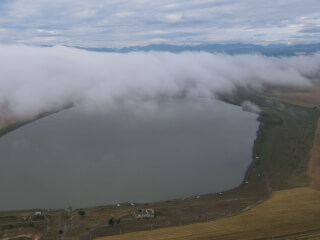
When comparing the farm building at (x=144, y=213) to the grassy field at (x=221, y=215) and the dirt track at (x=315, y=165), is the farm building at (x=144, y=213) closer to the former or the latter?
the grassy field at (x=221, y=215)

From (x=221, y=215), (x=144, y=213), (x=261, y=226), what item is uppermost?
(x=144, y=213)

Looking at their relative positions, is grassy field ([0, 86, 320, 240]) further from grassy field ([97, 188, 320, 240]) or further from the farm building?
the farm building

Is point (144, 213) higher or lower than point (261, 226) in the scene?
higher

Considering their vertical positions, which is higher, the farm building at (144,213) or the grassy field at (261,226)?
the farm building at (144,213)

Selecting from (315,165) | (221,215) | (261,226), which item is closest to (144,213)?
(221,215)

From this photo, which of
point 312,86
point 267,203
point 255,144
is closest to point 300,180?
point 267,203

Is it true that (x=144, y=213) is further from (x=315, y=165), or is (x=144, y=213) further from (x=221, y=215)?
(x=315, y=165)

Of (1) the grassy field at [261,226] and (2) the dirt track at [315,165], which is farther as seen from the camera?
(2) the dirt track at [315,165]

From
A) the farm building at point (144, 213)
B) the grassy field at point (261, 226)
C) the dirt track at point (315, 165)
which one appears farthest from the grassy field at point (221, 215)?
the dirt track at point (315, 165)

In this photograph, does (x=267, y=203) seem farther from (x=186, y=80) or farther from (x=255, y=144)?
(x=186, y=80)
